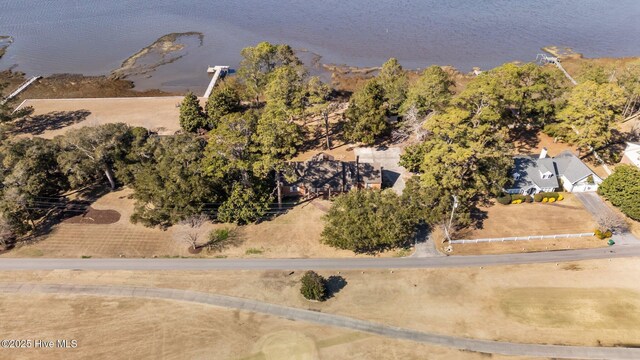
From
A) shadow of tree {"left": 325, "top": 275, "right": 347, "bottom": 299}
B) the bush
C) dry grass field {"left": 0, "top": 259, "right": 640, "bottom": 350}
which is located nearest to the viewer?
dry grass field {"left": 0, "top": 259, "right": 640, "bottom": 350}

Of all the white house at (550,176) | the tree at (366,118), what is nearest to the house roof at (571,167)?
the white house at (550,176)

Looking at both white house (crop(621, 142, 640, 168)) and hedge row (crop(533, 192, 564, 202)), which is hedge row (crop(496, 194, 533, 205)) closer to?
hedge row (crop(533, 192, 564, 202))

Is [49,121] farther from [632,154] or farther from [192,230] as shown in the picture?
[632,154]

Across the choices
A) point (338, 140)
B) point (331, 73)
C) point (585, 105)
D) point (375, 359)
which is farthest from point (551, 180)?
point (331, 73)

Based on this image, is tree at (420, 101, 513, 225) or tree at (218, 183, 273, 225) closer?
tree at (420, 101, 513, 225)

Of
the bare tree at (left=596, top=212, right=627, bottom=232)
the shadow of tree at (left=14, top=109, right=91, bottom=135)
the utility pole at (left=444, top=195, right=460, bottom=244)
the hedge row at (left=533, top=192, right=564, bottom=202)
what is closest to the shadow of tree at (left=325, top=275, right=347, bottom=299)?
the utility pole at (left=444, top=195, right=460, bottom=244)

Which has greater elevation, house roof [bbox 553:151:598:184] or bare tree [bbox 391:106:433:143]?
bare tree [bbox 391:106:433:143]

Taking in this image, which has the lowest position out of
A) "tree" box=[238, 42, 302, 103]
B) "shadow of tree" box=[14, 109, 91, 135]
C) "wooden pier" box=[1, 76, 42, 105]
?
"shadow of tree" box=[14, 109, 91, 135]

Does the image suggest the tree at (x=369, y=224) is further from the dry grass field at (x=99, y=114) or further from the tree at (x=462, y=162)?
the dry grass field at (x=99, y=114)
